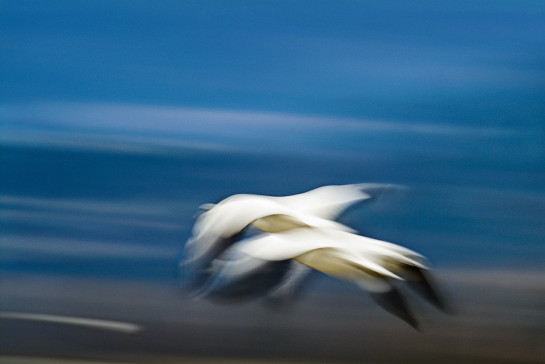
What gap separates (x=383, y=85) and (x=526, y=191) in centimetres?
57

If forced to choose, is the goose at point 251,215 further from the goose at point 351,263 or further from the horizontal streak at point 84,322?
the horizontal streak at point 84,322

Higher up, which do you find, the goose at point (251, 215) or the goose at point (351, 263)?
the goose at point (251, 215)

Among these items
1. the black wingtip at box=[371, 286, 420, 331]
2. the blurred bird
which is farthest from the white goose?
the black wingtip at box=[371, 286, 420, 331]

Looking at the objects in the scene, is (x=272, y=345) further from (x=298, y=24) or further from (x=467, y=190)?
(x=298, y=24)

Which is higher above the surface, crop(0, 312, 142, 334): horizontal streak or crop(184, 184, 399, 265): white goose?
crop(184, 184, 399, 265): white goose

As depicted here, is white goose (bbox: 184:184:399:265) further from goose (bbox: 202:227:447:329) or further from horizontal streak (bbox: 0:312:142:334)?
horizontal streak (bbox: 0:312:142:334)

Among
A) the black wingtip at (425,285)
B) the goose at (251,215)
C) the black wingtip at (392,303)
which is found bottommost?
the black wingtip at (392,303)

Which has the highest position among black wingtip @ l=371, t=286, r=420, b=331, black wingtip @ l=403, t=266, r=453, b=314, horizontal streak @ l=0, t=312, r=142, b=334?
black wingtip @ l=403, t=266, r=453, b=314

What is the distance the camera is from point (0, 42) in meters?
2.30

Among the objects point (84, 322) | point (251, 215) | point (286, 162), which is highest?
point (286, 162)

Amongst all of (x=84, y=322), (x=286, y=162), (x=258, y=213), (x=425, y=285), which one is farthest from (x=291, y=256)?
(x=84, y=322)

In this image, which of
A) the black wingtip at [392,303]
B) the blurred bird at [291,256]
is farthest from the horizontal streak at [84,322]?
the black wingtip at [392,303]

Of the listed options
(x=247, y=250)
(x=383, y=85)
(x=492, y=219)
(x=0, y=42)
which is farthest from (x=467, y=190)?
(x=0, y=42)

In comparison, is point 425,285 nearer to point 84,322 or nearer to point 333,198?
point 333,198
